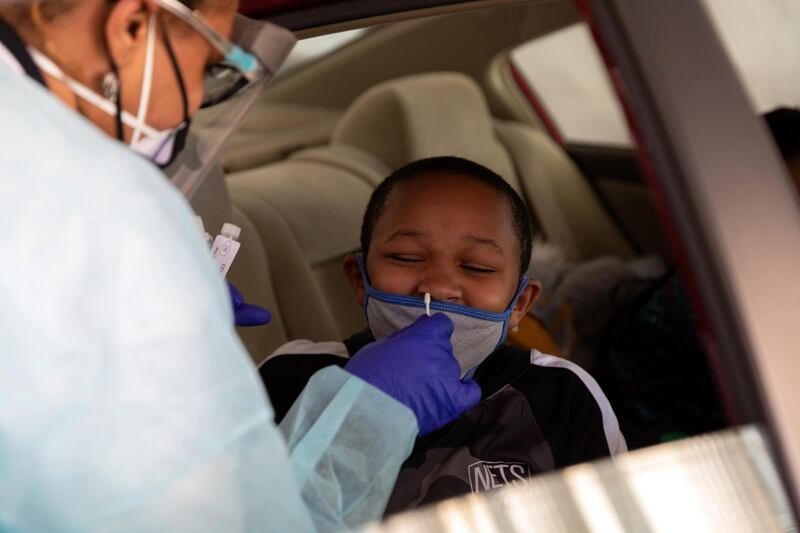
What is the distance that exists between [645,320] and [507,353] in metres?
0.88

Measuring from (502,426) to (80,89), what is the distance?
2.87 ft

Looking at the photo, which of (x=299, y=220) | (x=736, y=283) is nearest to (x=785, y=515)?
(x=736, y=283)

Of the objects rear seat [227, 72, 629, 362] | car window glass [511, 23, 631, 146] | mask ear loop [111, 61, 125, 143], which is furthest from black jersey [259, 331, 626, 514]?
car window glass [511, 23, 631, 146]

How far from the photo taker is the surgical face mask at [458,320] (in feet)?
4.66

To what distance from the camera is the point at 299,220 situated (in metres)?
2.20

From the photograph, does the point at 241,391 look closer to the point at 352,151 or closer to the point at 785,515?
the point at 785,515

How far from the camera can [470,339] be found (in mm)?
1447

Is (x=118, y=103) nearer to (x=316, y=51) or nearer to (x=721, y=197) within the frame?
(x=721, y=197)

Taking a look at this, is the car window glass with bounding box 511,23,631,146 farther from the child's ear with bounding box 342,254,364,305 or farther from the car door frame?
the car door frame

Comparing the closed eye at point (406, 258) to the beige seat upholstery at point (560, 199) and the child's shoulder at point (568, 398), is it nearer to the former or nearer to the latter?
the child's shoulder at point (568, 398)

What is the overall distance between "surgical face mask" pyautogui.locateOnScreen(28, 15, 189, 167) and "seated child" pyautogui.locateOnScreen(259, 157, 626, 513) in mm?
580

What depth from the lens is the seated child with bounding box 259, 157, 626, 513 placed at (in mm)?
1363

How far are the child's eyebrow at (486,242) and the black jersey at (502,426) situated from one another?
0.21 m

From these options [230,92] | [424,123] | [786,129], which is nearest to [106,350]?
[230,92]
